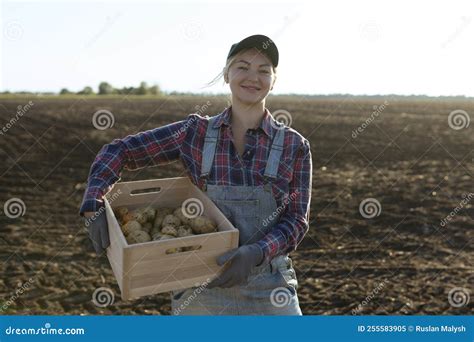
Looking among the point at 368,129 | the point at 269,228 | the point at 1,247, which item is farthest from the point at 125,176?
the point at 368,129

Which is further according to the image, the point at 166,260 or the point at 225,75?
the point at 225,75

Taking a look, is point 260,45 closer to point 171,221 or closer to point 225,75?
point 225,75

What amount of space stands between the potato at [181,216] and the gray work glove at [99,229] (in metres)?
0.29

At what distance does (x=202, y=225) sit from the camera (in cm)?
168

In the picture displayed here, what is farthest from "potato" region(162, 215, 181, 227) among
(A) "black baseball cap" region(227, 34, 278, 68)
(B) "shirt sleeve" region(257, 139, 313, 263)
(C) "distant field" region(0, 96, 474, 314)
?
(A) "black baseball cap" region(227, 34, 278, 68)

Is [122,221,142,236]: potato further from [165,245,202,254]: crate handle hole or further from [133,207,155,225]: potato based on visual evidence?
[165,245,202,254]: crate handle hole

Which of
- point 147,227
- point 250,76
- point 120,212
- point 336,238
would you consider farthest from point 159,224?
point 336,238

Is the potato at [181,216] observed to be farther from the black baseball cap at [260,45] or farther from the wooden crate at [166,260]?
the black baseball cap at [260,45]

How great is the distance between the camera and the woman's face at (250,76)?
163cm

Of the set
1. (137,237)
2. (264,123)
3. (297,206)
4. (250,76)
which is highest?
(250,76)

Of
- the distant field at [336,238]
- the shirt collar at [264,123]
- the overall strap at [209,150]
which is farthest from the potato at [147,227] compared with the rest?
the distant field at [336,238]

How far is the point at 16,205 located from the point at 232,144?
3953 mm

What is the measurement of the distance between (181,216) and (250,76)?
61cm

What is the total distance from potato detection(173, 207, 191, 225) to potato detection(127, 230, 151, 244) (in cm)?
18
